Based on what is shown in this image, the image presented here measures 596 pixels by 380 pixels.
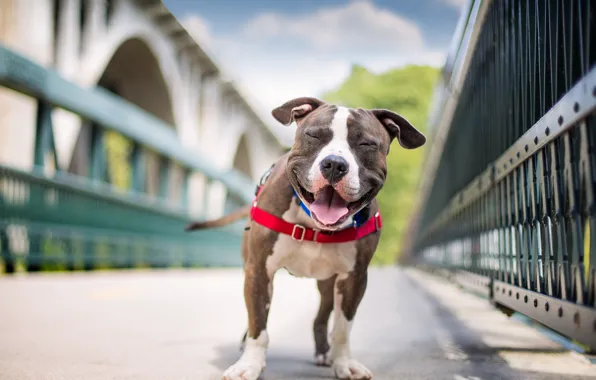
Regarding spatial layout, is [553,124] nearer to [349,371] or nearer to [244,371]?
[349,371]

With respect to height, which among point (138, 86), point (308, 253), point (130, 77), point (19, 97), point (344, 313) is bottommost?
point (344, 313)

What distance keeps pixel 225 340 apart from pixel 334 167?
197 cm

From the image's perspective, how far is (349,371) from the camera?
2.94 m

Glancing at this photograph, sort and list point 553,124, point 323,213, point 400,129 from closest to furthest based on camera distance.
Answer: point 553,124
point 323,213
point 400,129

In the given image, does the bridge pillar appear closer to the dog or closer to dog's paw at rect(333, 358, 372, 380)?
the dog

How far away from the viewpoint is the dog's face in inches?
99.3

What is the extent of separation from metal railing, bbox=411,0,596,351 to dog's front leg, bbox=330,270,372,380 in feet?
2.36

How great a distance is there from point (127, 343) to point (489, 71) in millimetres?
2788

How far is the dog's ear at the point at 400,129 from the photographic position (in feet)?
9.65

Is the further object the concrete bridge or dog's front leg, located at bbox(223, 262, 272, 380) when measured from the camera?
the concrete bridge

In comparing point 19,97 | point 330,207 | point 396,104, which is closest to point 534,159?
point 330,207

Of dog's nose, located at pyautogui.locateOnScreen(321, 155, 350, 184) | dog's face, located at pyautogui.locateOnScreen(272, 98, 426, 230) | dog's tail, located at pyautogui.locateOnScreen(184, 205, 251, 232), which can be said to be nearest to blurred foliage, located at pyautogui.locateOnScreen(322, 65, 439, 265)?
dog's tail, located at pyautogui.locateOnScreen(184, 205, 251, 232)

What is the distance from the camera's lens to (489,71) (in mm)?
4520

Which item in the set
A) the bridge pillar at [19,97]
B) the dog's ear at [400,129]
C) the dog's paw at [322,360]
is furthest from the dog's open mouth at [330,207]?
the bridge pillar at [19,97]
